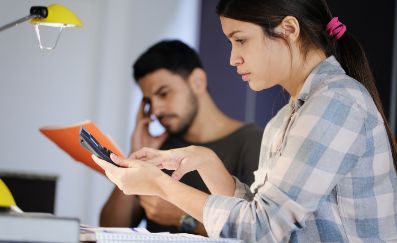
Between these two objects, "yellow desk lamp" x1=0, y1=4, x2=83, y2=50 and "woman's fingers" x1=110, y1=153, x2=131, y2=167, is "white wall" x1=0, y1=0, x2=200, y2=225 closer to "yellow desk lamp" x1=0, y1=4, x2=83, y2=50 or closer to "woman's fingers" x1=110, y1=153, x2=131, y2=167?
"yellow desk lamp" x1=0, y1=4, x2=83, y2=50

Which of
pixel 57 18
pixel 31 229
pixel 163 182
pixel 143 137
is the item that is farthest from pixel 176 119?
pixel 31 229

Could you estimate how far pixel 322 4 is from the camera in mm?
1810

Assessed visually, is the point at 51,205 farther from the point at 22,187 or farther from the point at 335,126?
the point at 335,126

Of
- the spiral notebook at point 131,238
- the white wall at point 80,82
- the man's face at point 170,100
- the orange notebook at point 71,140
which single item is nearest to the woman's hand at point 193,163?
the spiral notebook at point 131,238

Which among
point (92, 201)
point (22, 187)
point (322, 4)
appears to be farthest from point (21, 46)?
point (322, 4)

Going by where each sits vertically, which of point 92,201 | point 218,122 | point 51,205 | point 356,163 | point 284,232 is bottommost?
point 92,201

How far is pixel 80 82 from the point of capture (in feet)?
15.6

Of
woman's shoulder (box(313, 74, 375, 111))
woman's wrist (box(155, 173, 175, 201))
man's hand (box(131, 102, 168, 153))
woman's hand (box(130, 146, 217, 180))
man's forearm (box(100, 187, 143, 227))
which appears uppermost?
woman's shoulder (box(313, 74, 375, 111))

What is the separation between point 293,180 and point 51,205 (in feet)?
7.15

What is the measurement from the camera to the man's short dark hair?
11.1 feet

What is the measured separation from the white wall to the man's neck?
1.36 metres

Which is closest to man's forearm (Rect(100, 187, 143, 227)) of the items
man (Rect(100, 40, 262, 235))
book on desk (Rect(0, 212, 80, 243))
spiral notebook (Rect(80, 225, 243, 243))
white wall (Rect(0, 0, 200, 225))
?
man (Rect(100, 40, 262, 235))

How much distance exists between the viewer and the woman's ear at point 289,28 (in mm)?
1734

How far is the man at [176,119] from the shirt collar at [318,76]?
134 centimetres
